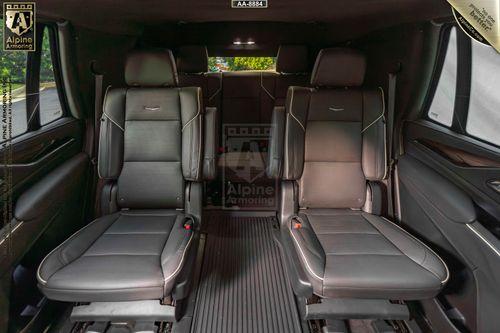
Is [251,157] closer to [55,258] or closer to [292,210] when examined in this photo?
[292,210]

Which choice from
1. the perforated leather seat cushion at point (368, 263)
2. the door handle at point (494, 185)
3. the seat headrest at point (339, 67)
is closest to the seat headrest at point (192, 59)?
the seat headrest at point (339, 67)

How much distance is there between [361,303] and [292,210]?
0.73 meters

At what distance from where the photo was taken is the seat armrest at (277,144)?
2.47 meters

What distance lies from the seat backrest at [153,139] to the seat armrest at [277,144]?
51cm

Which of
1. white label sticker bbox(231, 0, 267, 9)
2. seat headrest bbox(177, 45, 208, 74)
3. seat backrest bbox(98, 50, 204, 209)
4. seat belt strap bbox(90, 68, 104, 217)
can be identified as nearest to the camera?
white label sticker bbox(231, 0, 267, 9)

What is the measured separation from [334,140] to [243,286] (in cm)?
119

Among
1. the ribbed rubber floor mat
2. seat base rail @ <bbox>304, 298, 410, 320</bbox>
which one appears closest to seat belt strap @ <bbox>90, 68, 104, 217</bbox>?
the ribbed rubber floor mat

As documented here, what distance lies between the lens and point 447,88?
2.35 meters

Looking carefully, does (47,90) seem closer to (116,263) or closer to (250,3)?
(116,263)

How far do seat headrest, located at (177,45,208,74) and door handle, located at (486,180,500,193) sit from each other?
3.08m

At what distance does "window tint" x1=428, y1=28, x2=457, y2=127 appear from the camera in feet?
7.52

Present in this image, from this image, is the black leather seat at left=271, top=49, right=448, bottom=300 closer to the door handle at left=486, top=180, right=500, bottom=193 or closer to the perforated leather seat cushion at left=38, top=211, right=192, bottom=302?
Result: the door handle at left=486, top=180, right=500, bottom=193

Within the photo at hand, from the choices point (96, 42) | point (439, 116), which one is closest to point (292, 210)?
point (439, 116)

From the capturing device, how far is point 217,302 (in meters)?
2.21
